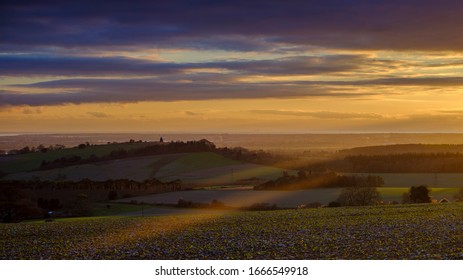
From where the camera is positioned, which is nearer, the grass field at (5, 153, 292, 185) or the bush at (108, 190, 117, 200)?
the bush at (108, 190, 117, 200)

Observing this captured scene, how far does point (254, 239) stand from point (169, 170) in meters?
42.9

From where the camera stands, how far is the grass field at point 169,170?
182ft

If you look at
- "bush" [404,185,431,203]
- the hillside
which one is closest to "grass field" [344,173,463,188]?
"bush" [404,185,431,203]

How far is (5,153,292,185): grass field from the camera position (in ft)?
182

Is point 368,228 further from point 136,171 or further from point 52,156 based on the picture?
point 52,156

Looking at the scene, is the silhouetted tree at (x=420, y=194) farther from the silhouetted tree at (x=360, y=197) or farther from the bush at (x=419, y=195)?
the silhouetted tree at (x=360, y=197)

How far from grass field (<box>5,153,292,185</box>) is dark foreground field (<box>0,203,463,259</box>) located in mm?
29156

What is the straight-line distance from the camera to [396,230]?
790 inches

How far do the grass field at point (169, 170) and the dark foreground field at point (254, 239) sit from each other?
95.7 ft

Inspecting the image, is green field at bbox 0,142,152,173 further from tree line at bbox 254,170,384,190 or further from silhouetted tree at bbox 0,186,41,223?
tree line at bbox 254,170,384,190

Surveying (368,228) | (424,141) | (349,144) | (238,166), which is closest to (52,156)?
(238,166)

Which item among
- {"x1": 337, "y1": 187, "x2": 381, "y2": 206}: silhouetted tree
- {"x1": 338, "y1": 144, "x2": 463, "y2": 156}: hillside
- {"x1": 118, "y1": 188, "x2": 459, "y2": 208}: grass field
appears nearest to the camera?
{"x1": 338, "y1": 144, "x2": 463, "y2": 156}: hillside

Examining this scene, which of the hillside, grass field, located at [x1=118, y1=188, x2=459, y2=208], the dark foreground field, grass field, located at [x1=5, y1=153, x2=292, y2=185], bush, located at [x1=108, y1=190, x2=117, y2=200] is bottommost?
bush, located at [x1=108, y1=190, x2=117, y2=200]
